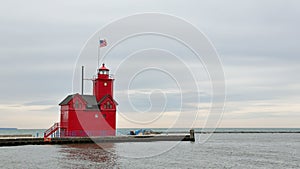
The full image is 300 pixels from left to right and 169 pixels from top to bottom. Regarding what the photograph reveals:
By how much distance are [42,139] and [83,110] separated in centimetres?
626

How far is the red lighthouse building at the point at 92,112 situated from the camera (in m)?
53.4

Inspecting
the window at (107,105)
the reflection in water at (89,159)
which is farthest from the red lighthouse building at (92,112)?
the reflection in water at (89,159)

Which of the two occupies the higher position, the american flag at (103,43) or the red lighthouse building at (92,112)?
the american flag at (103,43)

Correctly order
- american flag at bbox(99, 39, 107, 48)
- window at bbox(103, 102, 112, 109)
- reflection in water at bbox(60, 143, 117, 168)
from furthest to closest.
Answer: window at bbox(103, 102, 112, 109)
american flag at bbox(99, 39, 107, 48)
reflection in water at bbox(60, 143, 117, 168)

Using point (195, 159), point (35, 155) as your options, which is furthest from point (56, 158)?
point (195, 159)

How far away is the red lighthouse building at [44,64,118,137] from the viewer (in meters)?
53.4

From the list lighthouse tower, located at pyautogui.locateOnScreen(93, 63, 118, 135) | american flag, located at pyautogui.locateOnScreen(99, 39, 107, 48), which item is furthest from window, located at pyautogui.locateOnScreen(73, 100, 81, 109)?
american flag, located at pyautogui.locateOnScreen(99, 39, 107, 48)

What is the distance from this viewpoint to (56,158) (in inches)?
1415

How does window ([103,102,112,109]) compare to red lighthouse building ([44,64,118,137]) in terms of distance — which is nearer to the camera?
red lighthouse building ([44,64,118,137])

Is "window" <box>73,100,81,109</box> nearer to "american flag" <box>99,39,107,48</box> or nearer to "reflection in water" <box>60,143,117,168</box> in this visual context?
"american flag" <box>99,39,107,48</box>

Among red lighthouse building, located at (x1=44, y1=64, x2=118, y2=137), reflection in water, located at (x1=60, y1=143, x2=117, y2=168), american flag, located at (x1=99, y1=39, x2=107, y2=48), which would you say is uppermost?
american flag, located at (x1=99, y1=39, x2=107, y2=48)

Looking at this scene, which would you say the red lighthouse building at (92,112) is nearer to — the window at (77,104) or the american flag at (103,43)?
the window at (77,104)

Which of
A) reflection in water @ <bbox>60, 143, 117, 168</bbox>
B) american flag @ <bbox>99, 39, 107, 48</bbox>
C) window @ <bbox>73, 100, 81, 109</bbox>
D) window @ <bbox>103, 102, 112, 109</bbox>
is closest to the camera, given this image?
reflection in water @ <bbox>60, 143, 117, 168</bbox>

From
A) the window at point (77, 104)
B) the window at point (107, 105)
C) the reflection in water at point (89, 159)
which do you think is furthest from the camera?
the window at point (107, 105)
